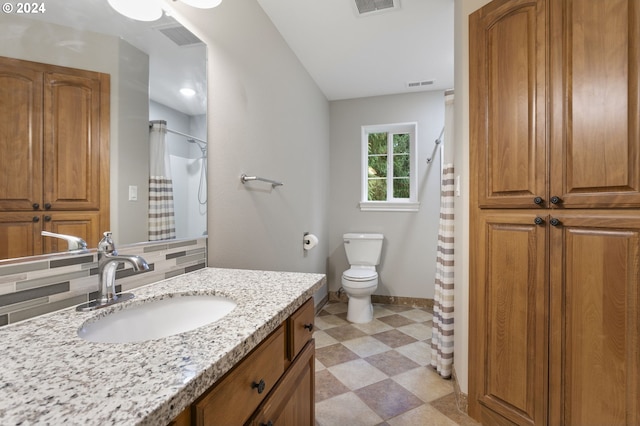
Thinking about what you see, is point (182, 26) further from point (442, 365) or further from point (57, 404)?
point (442, 365)

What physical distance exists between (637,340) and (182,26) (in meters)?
2.08

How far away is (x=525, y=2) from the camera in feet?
4.27

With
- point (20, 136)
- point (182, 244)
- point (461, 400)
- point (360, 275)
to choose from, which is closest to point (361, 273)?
point (360, 275)

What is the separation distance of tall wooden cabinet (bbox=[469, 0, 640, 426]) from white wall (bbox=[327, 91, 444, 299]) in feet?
5.58

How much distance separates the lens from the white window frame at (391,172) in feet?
10.6

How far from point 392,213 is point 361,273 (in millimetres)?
824

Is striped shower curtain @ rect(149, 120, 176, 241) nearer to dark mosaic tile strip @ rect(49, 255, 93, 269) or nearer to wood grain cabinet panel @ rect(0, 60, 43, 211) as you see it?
dark mosaic tile strip @ rect(49, 255, 93, 269)

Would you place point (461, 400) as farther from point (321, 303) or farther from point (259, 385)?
point (321, 303)

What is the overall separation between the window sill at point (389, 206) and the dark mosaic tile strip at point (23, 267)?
2.88 meters

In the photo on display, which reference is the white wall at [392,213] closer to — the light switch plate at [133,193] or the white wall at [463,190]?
the white wall at [463,190]

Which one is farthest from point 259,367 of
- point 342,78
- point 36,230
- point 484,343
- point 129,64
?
point 342,78

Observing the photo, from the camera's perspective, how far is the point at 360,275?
110 inches

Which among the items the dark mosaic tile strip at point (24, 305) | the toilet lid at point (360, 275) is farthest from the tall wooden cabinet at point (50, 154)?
the toilet lid at point (360, 275)

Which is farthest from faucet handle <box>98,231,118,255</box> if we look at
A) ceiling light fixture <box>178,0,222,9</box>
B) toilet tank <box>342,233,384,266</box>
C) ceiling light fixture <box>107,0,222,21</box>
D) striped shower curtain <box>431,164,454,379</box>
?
toilet tank <box>342,233,384,266</box>
